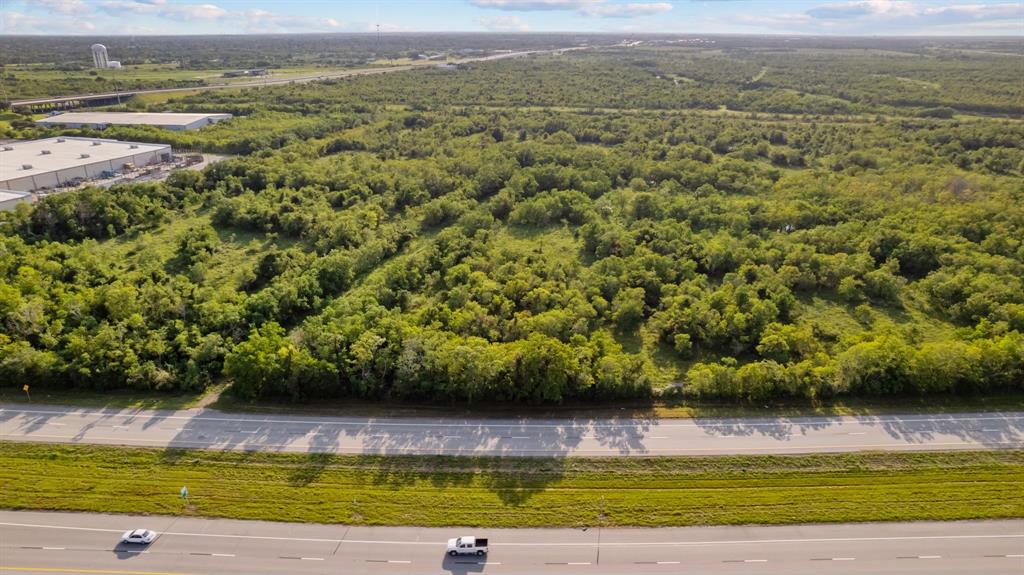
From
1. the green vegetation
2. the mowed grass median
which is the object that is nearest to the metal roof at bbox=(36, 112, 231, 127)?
the green vegetation

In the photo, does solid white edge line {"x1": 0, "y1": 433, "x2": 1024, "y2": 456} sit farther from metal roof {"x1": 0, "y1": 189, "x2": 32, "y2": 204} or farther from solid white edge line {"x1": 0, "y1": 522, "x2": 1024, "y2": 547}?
metal roof {"x1": 0, "y1": 189, "x2": 32, "y2": 204}

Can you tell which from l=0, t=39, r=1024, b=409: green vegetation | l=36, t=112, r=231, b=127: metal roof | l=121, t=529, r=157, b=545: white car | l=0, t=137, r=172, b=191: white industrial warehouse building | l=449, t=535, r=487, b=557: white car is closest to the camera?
l=449, t=535, r=487, b=557: white car

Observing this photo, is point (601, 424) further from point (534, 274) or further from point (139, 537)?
point (139, 537)

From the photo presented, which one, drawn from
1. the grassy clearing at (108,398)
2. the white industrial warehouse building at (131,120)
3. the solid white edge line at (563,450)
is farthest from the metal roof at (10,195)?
the solid white edge line at (563,450)

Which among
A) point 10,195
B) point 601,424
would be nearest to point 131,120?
point 10,195

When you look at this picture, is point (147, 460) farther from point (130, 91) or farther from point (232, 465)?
point (130, 91)
